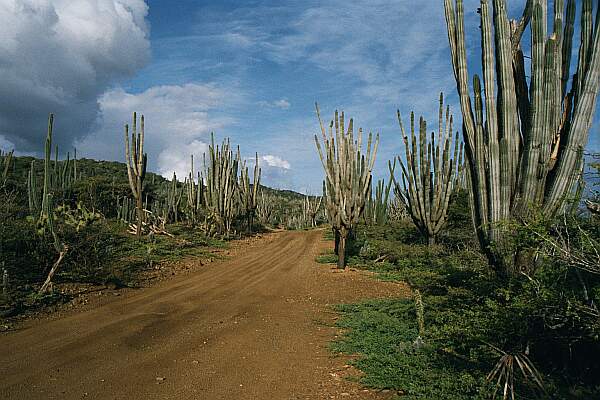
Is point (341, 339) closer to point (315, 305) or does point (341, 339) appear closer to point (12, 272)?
point (315, 305)

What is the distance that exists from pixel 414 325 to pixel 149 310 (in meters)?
4.49

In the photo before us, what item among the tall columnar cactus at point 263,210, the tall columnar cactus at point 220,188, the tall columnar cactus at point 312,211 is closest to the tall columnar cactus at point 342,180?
the tall columnar cactus at point 220,188

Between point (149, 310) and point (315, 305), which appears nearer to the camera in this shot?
point (149, 310)

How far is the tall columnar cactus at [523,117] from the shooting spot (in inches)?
220

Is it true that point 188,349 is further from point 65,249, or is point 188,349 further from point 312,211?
point 312,211

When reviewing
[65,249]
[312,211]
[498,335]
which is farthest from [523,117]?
[312,211]

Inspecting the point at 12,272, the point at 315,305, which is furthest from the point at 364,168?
the point at 12,272

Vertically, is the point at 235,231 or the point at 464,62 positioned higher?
the point at 464,62

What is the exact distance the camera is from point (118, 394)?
4.17 meters

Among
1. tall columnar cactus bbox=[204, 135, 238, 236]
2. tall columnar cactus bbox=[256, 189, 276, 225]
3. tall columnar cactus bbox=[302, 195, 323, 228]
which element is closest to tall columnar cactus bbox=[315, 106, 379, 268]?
tall columnar cactus bbox=[204, 135, 238, 236]

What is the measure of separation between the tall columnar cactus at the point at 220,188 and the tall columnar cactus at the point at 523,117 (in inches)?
608

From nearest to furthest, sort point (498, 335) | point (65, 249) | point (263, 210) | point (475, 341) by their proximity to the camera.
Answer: point (498, 335), point (475, 341), point (65, 249), point (263, 210)

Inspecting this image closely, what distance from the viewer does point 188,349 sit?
556cm

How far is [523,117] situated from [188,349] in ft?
19.2
